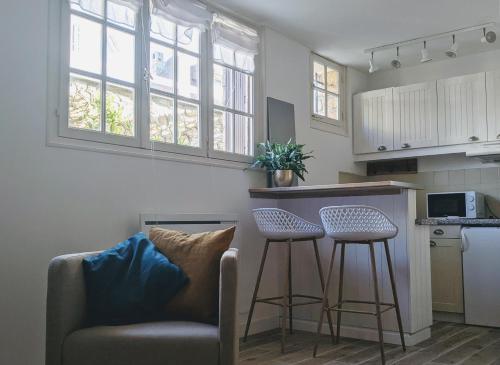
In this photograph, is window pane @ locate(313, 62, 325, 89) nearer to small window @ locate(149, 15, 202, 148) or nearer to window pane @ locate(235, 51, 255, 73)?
window pane @ locate(235, 51, 255, 73)

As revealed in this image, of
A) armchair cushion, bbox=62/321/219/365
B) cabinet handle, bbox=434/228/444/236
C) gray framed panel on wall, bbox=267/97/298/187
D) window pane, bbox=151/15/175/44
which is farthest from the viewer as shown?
cabinet handle, bbox=434/228/444/236

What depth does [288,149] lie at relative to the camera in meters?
4.01

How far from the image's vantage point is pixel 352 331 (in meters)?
3.66

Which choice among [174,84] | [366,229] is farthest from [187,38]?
[366,229]

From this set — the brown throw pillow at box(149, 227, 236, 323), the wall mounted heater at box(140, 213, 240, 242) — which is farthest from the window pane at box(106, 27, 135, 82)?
the brown throw pillow at box(149, 227, 236, 323)

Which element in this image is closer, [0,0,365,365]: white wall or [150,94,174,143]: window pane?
[0,0,365,365]: white wall

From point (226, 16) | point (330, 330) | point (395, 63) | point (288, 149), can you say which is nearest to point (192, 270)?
point (330, 330)

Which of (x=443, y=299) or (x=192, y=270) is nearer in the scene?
(x=192, y=270)

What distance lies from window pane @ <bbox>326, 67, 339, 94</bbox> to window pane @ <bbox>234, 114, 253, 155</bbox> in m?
1.42

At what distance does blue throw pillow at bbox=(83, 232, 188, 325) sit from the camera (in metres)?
2.16

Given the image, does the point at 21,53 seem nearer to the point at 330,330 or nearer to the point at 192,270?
the point at 192,270

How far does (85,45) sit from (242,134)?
4.97ft

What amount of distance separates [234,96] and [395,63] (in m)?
1.71

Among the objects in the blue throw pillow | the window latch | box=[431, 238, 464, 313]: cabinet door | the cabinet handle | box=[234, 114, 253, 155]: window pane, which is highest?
the window latch
